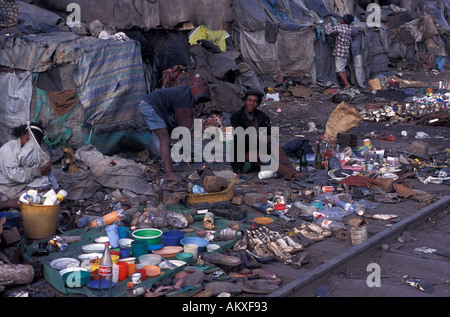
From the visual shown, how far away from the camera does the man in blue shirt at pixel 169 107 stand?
8.05 meters

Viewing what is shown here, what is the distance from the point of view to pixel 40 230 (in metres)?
5.42

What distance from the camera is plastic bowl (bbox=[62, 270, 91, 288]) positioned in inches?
169

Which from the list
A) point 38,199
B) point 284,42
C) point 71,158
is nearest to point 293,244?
point 38,199

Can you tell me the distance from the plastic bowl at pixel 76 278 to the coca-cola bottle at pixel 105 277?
163mm

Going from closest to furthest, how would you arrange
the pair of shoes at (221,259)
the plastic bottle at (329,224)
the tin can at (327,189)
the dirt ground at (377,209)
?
the dirt ground at (377,209) → the pair of shoes at (221,259) → the plastic bottle at (329,224) → the tin can at (327,189)

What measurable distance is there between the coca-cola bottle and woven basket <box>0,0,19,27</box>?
6789 millimetres

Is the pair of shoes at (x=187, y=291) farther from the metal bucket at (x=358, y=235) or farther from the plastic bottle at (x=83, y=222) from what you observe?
the plastic bottle at (x=83, y=222)

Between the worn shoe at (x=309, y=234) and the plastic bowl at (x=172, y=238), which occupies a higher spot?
the plastic bowl at (x=172, y=238)

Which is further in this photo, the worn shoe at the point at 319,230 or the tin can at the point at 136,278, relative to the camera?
the worn shoe at the point at 319,230

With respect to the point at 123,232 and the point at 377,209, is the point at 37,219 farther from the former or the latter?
the point at 377,209

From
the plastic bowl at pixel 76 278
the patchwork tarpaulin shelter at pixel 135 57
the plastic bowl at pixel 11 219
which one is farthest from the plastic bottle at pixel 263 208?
the patchwork tarpaulin shelter at pixel 135 57

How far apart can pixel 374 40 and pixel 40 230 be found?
57.0 feet
